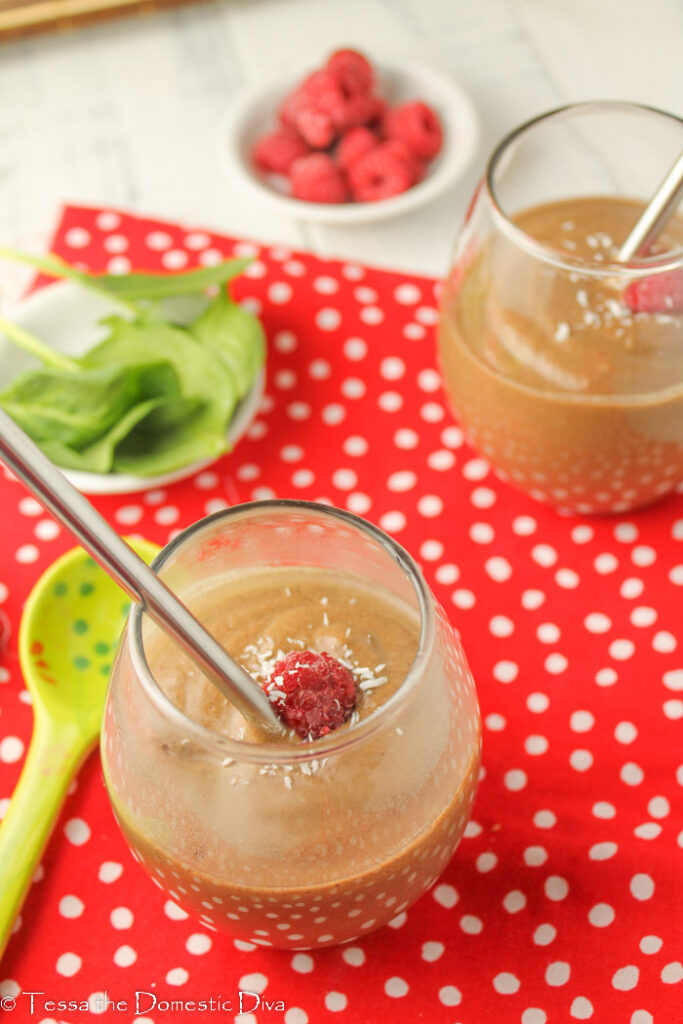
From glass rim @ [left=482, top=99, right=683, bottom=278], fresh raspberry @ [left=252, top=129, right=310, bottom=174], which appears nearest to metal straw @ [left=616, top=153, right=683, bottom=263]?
glass rim @ [left=482, top=99, right=683, bottom=278]

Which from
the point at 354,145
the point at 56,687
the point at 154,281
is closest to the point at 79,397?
the point at 154,281

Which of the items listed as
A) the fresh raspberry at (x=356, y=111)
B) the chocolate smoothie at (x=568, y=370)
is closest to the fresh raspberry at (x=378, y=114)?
the fresh raspberry at (x=356, y=111)

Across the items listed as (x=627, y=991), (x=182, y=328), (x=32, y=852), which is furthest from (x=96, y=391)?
(x=627, y=991)

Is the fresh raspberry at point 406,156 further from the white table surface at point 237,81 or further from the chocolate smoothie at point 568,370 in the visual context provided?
the chocolate smoothie at point 568,370

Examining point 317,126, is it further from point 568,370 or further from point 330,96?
point 568,370

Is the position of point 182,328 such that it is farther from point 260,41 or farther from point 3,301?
point 260,41
